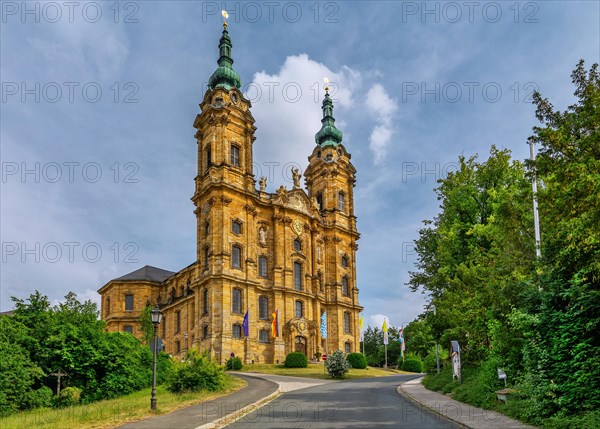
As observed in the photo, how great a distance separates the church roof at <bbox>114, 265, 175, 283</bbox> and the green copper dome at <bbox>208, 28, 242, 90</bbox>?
2962 centimetres

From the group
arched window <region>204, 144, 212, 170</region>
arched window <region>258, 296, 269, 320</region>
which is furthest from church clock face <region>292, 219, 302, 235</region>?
arched window <region>204, 144, 212, 170</region>

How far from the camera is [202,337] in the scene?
185 feet

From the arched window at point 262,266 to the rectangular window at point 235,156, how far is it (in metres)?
10.7

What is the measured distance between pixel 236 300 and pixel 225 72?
26.5m

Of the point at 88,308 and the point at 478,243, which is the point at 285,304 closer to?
the point at 88,308

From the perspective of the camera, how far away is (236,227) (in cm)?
5944

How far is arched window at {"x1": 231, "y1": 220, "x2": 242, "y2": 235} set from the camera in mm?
58822

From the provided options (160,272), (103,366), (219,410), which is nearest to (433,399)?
(219,410)

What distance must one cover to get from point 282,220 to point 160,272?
28.7 metres

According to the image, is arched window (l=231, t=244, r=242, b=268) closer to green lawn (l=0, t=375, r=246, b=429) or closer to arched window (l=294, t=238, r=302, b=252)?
arched window (l=294, t=238, r=302, b=252)

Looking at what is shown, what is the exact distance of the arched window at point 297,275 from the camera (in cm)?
6500

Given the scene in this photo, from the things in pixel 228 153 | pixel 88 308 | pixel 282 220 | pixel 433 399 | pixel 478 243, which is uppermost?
pixel 228 153

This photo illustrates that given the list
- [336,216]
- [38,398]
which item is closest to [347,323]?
[336,216]

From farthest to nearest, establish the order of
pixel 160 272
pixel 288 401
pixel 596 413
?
pixel 160 272
pixel 288 401
pixel 596 413
